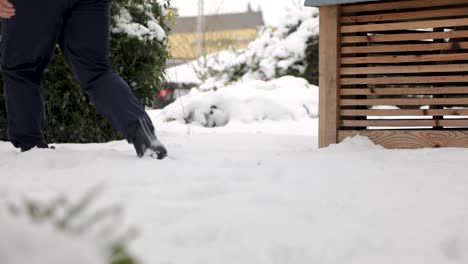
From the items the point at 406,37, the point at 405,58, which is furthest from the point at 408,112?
the point at 406,37

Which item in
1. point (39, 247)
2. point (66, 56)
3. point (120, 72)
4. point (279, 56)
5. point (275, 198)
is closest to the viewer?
point (39, 247)

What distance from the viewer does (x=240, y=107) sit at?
6.68m

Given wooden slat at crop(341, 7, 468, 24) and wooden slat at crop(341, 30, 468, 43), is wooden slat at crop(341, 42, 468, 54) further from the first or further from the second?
wooden slat at crop(341, 7, 468, 24)

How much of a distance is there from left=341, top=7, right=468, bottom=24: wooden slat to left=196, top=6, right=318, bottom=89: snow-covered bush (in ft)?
18.7

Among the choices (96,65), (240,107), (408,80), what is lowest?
→ (240,107)

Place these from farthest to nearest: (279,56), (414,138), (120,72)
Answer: (279,56), (120,72), (414,138)

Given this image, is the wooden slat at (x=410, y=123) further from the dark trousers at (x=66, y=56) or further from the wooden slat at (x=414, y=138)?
the dark trousers at (x=66, y=56)

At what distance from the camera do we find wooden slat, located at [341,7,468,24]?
3322 millimetres

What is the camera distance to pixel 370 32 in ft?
11.6

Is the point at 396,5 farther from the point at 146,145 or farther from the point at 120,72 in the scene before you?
the point at 120,72

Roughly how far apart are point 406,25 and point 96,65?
5.38 ft

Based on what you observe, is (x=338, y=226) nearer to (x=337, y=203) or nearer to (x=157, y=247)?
(x=337, y=203)

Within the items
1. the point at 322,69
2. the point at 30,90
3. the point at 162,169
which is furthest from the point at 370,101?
the point at 30,90

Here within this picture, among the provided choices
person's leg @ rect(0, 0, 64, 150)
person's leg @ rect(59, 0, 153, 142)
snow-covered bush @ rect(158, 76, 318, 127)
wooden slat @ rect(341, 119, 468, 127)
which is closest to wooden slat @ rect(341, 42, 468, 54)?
wooden slat @ rect(341, 119, 468, 127)
